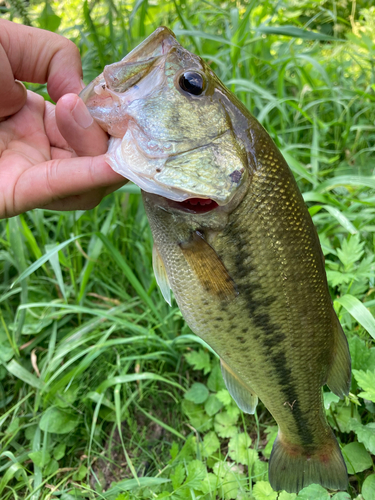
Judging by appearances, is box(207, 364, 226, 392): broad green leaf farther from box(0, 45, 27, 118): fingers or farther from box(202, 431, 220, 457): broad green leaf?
box(0, 45, 27, 118): fingers

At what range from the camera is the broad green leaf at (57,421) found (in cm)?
189

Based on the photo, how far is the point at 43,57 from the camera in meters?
1.48

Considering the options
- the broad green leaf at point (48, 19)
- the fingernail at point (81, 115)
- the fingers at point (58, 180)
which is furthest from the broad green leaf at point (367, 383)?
the broad green leaf at point (48, 19)

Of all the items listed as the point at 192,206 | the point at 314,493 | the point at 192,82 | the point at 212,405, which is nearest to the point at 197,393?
the point at 212,405

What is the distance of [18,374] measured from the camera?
2.00m

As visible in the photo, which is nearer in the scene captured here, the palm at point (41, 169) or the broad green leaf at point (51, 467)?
the palm at point (41, 169)

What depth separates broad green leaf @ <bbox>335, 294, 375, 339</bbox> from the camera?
60.9 inches

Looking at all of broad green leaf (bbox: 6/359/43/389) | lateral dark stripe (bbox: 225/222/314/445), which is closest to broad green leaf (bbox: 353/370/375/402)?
lateral dark stripe (bbox: 225/222/314/445)

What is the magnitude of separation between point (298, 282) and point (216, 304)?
301 mm

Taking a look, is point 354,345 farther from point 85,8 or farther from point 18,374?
point 85,8

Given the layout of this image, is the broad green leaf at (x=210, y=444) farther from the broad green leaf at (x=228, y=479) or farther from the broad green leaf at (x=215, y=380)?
the broad green leaf at (x=215, y=380)

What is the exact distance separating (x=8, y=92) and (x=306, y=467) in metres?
1.98

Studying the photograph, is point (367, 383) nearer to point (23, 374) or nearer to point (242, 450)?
point (242, 450)

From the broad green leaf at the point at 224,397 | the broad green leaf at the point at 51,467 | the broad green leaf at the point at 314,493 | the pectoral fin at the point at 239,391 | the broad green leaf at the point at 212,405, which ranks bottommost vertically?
the broad green leaf at the point at 51,467
